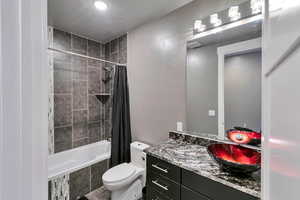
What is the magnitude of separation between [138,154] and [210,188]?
3.97ft

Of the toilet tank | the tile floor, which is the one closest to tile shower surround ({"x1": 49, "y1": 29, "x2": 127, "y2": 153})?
the tile floor

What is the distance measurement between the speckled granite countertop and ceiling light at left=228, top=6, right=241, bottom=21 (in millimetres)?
1333

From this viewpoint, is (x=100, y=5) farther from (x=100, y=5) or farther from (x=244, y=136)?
(x=244, y=136)

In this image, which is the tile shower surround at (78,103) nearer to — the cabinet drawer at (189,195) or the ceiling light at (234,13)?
the cabinet drawer at (189,195)

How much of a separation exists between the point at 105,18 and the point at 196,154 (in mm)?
2223

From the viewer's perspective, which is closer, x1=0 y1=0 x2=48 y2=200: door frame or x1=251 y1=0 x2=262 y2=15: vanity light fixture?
x1=0 y1=0 x2=48 y2=200: door frame

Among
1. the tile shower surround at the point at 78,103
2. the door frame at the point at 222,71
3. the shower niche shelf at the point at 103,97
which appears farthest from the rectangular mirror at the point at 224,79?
the shower niche shelf at the point at 103,97

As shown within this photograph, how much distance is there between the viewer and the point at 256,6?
1251 millimetres

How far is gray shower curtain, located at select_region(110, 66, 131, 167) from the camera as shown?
2.17 metres

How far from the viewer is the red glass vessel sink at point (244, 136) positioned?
1.25 metres

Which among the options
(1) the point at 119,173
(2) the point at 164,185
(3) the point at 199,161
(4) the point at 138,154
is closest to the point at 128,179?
(1) the point at 119,173

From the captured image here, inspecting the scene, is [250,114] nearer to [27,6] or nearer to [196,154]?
[196,154]

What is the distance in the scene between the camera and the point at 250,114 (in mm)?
1307

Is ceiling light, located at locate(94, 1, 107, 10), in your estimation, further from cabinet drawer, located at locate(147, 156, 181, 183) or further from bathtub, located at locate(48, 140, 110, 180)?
bathtub, located at locate(48, 140, 110, 180)
